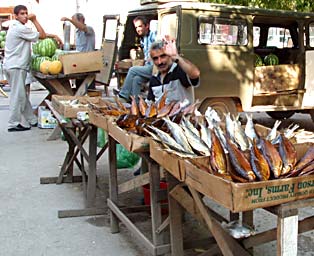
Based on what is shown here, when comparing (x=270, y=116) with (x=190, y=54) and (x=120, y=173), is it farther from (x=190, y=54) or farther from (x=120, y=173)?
(x=120, y=173)

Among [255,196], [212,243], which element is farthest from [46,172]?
[255,196]

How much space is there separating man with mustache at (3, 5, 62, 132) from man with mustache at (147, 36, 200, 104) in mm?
4642

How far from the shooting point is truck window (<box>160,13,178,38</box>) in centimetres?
776

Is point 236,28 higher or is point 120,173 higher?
point 236,28

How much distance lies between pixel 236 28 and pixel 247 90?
41.6 inches

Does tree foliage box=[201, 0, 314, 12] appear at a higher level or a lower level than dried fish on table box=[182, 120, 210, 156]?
higher

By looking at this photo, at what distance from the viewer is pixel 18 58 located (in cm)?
886

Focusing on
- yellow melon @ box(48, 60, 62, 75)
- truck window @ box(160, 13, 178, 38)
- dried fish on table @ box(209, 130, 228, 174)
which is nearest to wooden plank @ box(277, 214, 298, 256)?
dried fish on table @ box(209, 130, 228, 174)

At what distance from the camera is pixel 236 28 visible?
806 centimetres

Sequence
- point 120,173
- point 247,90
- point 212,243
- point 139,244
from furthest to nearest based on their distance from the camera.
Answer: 1. point 247,90
2. point 120,173
3. point 139,244
4. point 212,243

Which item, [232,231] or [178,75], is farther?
[178,75]

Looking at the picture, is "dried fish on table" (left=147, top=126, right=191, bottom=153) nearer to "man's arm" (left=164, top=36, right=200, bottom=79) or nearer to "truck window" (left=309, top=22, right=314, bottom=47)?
"man's arm" (left=164, top=36, right=200, bottom=79)

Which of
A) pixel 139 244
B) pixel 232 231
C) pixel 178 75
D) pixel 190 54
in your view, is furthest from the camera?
pixel 190 54

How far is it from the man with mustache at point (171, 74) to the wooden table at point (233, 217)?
1454mm
